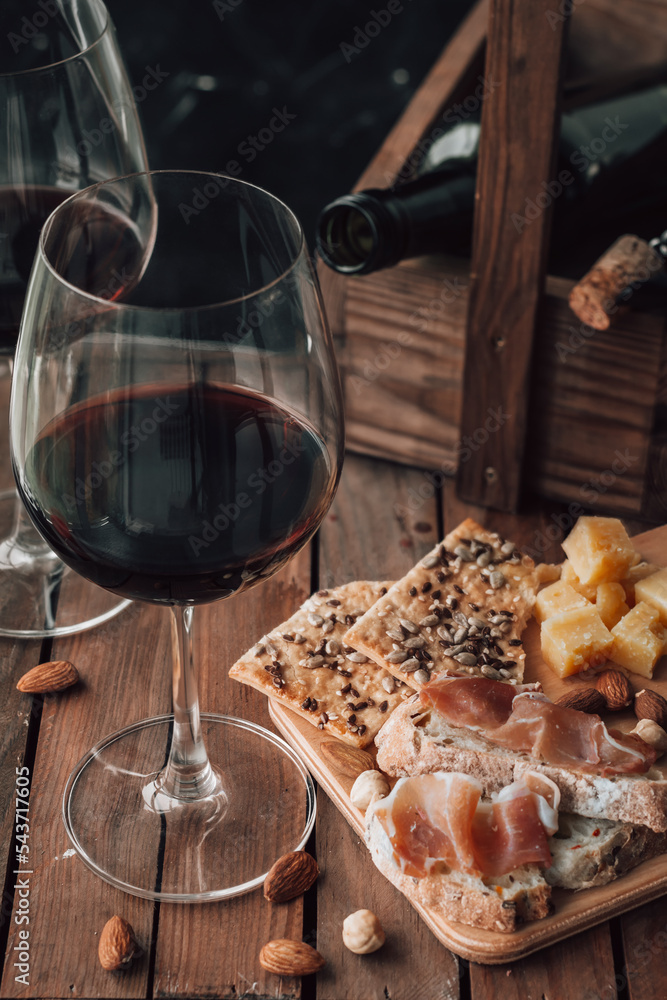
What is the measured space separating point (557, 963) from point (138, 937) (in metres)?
0.41

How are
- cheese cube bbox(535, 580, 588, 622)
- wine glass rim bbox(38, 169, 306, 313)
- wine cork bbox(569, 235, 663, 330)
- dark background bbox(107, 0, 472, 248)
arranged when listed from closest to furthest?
1. wine glass rim bbox(38, 169, 306, 313)
2. cheese cube bbox(535, 580, 588, 622)
3. wine cork bbox(569, 235, 663, 330)
4. dark background bbox(107, 0, 472, 248)

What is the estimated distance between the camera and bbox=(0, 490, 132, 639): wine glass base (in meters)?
1.43

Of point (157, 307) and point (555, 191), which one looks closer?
point (157, 307)

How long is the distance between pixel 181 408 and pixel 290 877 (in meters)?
0.54

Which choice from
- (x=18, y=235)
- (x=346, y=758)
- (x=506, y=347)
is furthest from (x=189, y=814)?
(x=506, y=347)

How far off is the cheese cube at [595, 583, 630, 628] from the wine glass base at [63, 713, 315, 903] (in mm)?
415

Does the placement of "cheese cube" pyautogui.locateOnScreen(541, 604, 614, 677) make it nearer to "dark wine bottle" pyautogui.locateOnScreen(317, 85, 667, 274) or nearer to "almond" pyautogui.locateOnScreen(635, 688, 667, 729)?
"almond" pyautogui.locateOnScreen(635, 688, 667, 729)

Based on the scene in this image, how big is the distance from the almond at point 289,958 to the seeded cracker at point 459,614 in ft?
1.02

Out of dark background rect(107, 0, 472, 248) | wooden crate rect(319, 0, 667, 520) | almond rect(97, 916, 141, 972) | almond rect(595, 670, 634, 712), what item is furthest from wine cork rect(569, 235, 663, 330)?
dark background rect(107, 0, 472, 248)

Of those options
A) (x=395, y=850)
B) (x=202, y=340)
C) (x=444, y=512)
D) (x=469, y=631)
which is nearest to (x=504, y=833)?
(x=395, y=850)

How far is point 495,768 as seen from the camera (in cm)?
107

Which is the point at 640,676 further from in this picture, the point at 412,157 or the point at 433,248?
the point at 412,157

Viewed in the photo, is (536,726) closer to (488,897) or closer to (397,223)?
(488,897)

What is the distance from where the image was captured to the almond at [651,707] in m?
1.19
